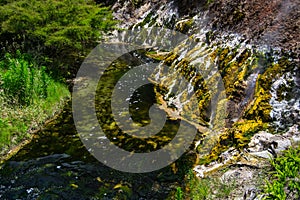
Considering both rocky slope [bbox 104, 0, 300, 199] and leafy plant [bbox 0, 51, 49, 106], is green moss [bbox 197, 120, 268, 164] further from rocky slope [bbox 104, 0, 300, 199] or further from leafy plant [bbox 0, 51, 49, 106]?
leafy plant [bbox 0, 51, 49, 106]

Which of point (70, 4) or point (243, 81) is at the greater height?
point (70, 4)

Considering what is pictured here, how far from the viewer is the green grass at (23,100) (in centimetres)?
888

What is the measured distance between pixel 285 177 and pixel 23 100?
784 cm

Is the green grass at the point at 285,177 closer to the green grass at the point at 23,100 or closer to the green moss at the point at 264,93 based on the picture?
the green moss at the point at 264,93

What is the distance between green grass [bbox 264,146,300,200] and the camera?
561cm

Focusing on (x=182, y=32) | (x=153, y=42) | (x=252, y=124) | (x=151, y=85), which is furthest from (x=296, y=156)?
(x=153, y=42)

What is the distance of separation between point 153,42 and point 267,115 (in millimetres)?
11563

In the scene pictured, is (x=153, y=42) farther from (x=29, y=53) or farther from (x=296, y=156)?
(x=296, y=156)

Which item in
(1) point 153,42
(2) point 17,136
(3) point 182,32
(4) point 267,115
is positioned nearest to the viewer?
(4) point 267,115

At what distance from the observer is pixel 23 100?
998cm

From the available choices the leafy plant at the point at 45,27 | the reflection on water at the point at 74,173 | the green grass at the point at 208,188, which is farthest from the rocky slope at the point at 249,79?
the leafy plant at the point at 45,27

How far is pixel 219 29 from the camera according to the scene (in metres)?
11.8

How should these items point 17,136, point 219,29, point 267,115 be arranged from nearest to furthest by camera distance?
point 267,115 < point 17,136 < point 219,29

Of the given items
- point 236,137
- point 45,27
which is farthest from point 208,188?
point 45,27
